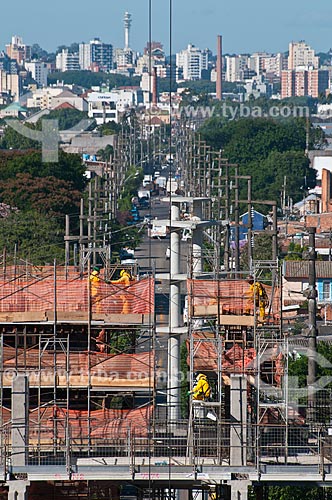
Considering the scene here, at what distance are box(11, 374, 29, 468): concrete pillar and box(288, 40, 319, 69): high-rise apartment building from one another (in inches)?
4777

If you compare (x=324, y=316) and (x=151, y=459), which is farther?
(x=324, y=316)

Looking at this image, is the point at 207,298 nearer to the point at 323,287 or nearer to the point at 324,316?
the point at 324,316

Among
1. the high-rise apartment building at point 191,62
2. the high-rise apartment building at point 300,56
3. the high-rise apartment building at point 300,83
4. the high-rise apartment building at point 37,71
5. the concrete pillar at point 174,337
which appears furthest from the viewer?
the high-rise apartment building at point 191,62

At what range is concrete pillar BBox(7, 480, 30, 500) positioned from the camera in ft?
30.6

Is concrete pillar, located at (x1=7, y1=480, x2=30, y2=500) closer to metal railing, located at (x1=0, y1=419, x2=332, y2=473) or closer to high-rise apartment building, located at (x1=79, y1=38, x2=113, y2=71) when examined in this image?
metal railing, located at (x1=0, y1=419, x2=332, y2=473)

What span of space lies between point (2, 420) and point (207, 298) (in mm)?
2580

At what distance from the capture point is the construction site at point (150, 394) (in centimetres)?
946

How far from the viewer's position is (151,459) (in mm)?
9688

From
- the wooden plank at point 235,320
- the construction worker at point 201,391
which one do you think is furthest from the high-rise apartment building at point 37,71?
the construction worker at point 201,391

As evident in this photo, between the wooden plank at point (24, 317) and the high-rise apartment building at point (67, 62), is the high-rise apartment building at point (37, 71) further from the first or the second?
the wooden plank at point (24, 317)

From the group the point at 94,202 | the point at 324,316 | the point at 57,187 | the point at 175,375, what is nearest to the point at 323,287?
the point at 324,316

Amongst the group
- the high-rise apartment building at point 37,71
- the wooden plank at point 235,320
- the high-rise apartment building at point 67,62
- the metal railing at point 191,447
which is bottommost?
the metal railing at point 191,447

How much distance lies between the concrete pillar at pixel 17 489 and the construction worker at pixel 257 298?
9.28 feet

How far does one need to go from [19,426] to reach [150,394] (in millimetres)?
1939
